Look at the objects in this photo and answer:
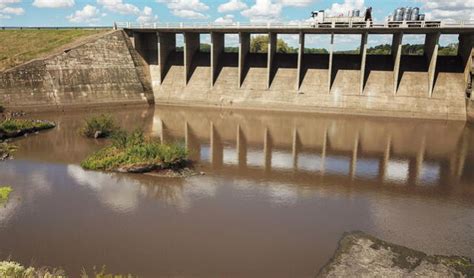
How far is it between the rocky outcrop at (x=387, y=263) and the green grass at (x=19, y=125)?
26.6m

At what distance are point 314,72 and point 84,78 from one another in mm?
26230

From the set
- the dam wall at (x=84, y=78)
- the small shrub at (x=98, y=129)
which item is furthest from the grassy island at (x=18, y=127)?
the dam wall at (x=84, y=78)

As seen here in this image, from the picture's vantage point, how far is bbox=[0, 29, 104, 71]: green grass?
4200 cm

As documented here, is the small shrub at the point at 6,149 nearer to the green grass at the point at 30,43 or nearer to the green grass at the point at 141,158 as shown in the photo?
the green grass at the point at 141,158

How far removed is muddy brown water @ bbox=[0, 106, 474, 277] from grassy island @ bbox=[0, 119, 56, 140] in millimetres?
1408

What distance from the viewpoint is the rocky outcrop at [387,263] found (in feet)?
40.0

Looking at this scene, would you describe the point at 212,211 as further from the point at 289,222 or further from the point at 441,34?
the point at 441,34

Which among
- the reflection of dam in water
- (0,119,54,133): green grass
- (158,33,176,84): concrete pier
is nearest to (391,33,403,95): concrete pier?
the reflection of dam in water

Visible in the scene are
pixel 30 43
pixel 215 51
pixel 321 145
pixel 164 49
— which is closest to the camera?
pixel 321 145

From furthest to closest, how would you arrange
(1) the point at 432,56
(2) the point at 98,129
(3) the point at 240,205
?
(1) the point at 432,56, (2) the point at 98,129, (3) the point at 240,205

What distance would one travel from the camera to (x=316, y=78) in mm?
42594

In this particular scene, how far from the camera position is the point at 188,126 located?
34.8m

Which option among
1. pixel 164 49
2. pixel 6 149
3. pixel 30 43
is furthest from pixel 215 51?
pixel 6 149

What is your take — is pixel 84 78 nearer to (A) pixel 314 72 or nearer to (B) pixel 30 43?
(B) pixel 30 43
